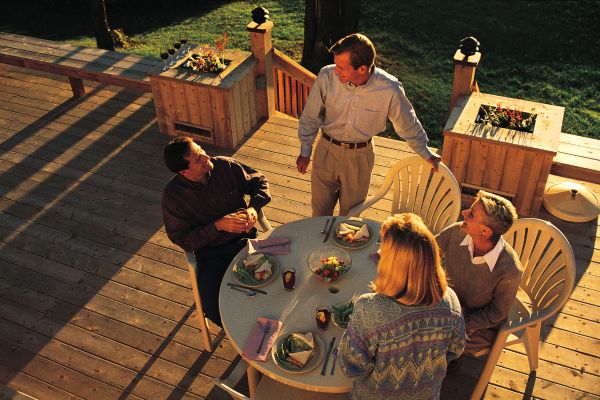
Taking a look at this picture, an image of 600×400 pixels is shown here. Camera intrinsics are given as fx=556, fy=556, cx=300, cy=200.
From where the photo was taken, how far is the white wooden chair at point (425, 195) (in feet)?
11.8

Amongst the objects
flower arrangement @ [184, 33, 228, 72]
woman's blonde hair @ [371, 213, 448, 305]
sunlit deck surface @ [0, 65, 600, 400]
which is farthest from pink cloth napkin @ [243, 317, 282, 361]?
flower arrangement @ [184, 33, 228, 72]

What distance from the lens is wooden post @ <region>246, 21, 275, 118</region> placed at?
18.1 ft

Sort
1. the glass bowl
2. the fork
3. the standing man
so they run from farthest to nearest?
1. the standing man
2. the glass bowl
3. the fork

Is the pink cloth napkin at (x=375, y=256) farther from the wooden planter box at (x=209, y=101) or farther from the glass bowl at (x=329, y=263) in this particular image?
the wooden planter box at (x=209, y=101)

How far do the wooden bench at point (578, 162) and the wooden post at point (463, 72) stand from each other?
94 centimetres

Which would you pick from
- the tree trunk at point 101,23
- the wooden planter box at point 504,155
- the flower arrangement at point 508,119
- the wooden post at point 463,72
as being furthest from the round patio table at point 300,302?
the tree trunk at point 101,23

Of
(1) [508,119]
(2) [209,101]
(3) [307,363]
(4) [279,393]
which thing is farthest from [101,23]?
(3) [307,363]

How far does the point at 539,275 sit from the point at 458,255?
0.58 m

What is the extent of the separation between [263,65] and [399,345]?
4.04m

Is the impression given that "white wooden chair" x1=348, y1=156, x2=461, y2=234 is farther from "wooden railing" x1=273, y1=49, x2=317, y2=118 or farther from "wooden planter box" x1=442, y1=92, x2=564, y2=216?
"wooden railing" x1=273, y1=49, x2=317, y2=118

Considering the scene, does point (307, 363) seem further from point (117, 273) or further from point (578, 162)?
point (578, 162)

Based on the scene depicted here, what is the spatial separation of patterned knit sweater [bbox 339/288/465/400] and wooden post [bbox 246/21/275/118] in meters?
3.86

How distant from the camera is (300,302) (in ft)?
9.62

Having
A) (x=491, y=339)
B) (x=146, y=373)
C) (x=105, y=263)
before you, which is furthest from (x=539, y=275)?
(x=105, y=263)
